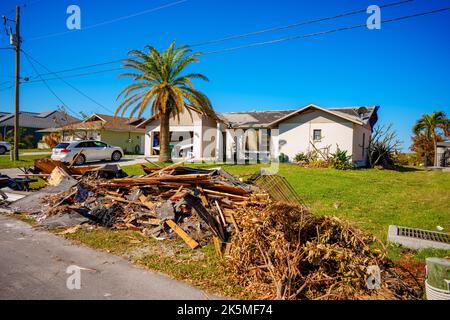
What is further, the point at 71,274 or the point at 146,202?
the point at 146,202

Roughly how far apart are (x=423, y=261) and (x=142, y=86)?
19.8m

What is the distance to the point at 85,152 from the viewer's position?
68.5 feet

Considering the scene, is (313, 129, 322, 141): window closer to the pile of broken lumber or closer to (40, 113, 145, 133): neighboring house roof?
the pile of broken lumber

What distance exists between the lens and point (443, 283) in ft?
11.6

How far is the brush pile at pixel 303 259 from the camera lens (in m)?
4.02

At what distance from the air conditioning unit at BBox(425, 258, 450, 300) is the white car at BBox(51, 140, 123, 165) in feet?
60.6

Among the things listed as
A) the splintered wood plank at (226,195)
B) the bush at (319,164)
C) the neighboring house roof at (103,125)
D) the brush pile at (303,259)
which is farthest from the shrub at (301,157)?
the neighboring house roof at (103,125)

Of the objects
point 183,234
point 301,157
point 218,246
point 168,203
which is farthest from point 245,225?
point 301,157

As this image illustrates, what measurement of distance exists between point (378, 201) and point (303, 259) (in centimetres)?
714

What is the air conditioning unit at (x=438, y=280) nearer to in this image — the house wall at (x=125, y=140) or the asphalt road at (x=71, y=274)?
the asphalt road at (x=71, y=274)

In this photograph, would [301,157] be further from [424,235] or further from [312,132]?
[424,235]

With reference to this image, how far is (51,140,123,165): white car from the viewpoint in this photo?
19.2 metres

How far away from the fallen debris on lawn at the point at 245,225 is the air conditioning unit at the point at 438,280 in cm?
40
